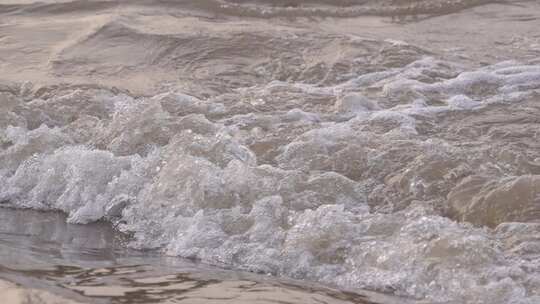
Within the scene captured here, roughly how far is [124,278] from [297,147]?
1.32 metres

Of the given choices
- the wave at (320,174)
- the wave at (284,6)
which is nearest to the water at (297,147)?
the wave at (320,174)

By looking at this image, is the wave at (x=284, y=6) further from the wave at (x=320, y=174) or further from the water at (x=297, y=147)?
the wave at (x=320, y=174)

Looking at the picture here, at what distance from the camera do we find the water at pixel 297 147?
3.16 meters

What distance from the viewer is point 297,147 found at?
4.18 m

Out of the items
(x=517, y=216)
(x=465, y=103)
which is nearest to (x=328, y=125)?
(x=465, y=103)

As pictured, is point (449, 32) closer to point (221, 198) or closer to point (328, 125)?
point (328, 125)

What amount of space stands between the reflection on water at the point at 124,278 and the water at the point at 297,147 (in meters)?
0.03

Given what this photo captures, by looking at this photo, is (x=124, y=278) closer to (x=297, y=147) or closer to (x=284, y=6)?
(x=297, y=147)

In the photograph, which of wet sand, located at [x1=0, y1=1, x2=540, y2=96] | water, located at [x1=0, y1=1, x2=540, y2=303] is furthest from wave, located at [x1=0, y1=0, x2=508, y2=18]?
water, located at [x1=0, y1=1, x2=540, y2=303]

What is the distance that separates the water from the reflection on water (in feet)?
0.10

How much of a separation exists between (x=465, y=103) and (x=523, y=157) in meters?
1.06

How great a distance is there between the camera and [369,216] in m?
3.42

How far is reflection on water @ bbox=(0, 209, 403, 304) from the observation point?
2875mm

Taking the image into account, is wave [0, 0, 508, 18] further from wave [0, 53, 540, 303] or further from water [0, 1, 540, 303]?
wave [0, 53, 540, 303]
